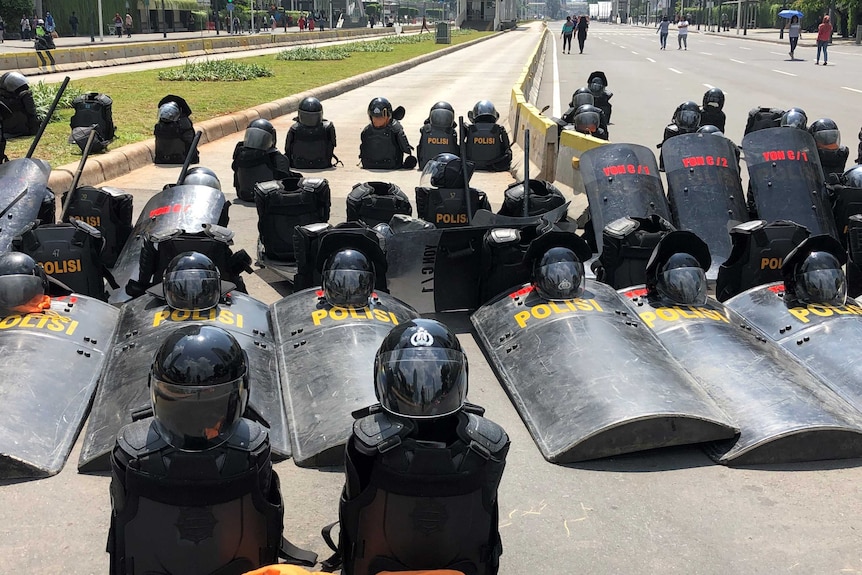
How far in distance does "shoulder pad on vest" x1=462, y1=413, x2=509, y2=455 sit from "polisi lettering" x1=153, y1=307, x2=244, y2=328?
276cm

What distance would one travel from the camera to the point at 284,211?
27.8 feet

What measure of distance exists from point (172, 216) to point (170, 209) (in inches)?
4.5

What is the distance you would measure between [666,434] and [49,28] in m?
39.4

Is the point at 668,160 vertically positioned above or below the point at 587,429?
above

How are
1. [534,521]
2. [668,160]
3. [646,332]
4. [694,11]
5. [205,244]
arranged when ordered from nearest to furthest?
[534,521] < [646,332] < [205,244] < [668,160] < [694,11]

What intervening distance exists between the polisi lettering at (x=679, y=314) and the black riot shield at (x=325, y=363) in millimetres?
1602

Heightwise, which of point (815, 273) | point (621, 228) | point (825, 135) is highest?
point (825, 135)

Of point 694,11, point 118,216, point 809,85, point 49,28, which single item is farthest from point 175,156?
point 694,11

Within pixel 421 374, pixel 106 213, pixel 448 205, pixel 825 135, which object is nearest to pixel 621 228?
pixel 448 205

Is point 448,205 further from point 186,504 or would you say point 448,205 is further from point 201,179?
point 186,504

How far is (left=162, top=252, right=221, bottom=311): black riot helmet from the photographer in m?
5.67

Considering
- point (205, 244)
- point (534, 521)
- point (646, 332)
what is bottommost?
point (534, 521)

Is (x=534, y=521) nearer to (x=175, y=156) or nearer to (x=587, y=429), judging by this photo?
(x=587, y=429)

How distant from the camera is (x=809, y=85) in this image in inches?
1053
